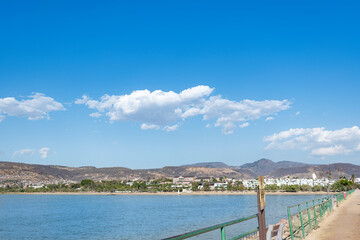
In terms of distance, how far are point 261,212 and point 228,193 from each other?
19138 cm

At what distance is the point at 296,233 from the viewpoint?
15.2 m

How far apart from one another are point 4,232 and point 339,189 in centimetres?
11991

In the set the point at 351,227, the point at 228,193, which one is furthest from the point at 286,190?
the point at 351,227

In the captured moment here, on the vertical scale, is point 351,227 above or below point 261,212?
below

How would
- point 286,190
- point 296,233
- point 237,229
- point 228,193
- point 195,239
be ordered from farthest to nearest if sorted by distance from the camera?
point 228,193
point 286,190
point 237,229
point 195,239
point 296,233

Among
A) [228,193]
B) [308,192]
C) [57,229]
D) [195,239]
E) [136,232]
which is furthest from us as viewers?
[228,193]

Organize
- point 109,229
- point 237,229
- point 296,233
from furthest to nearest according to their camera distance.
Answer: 1. point 109,229
2. point 237,229
3. point 296,233

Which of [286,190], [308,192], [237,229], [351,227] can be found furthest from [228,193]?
[351,227]

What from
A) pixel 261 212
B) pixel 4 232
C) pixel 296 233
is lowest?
pixel 4 232

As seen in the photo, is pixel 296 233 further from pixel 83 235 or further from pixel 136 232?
pixel 83 235

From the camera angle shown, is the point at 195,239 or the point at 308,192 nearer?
the point at 195,239

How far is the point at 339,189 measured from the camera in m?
134

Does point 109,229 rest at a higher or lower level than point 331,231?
lower

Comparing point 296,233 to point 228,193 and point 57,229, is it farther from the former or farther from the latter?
point 228,193
